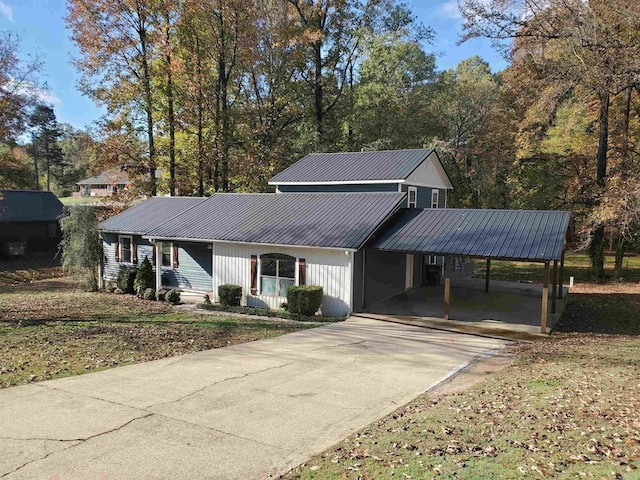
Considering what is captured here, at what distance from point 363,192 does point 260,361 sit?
499 inches

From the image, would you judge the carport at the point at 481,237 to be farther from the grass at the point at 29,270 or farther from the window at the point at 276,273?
the grass at the point at 29,270

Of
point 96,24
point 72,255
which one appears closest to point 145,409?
point 72,255

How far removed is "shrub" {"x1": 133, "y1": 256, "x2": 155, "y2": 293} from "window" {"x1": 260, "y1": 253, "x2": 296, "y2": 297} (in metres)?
6.70

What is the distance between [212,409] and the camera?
25.4ft

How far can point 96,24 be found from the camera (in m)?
29.0

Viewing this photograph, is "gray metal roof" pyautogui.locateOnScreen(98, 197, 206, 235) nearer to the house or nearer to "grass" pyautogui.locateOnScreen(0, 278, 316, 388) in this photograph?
the house

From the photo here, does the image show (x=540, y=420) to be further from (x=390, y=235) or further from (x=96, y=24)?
(x=96, y=24)

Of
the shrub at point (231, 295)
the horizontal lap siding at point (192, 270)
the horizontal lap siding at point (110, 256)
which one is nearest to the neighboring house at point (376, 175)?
the horizontal lap siding at point (192, 270)

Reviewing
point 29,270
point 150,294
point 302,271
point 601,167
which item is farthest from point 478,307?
point 29,270

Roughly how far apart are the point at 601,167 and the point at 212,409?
83.8 feet

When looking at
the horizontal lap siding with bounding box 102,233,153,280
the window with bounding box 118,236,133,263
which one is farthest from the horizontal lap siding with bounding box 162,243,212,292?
the window with bounding box 118,236,133,263

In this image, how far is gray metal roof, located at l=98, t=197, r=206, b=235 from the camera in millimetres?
23906

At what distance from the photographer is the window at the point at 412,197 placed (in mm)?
22062

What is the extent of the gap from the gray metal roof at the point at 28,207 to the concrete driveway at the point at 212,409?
96.1 feet
